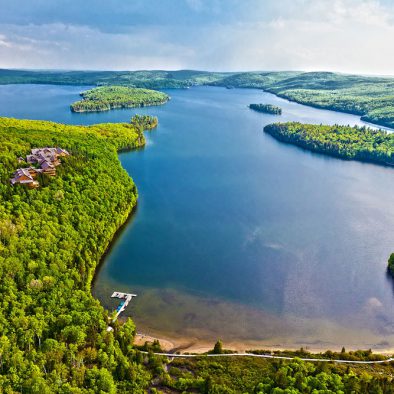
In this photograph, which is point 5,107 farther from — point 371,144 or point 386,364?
point 386,364

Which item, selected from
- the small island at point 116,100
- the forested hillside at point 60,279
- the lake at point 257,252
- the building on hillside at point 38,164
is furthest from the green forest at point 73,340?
the small island at point 116,100

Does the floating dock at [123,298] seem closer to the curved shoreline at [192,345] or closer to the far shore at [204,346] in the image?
the far shore at [204,346]

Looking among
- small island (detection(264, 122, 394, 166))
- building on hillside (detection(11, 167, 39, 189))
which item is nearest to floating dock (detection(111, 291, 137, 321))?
building on hillside (detection(11, 167, 39, 189))

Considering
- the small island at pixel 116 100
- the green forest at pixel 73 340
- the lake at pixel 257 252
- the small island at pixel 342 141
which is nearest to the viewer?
the green forest at pixel 73 340

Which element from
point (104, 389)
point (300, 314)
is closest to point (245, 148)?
point (300, 314)

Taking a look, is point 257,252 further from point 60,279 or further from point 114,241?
point 60,279

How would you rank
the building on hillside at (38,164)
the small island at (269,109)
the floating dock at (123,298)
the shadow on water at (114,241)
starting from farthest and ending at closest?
1. the small island at (269,109)
2. the building on hillside at (38,164)
3. the shadow on water at (114,241)
4. the floating dock at (123,298)

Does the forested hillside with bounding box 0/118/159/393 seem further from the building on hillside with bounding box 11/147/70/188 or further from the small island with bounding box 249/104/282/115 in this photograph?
the small island with bounding box 249/104/282/115
